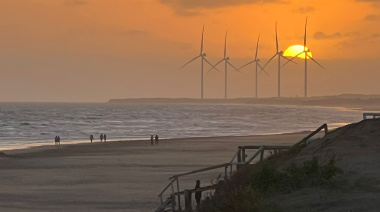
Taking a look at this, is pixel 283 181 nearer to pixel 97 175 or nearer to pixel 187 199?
pixel 187 199

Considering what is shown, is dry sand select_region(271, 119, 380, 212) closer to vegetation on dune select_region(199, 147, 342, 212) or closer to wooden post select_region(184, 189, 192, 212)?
vegetation on dune select_region(199, 147, 342, 212)

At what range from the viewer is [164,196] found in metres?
36.9

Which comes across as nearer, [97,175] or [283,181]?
[283,181]

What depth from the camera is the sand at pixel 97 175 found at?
36.0 meters

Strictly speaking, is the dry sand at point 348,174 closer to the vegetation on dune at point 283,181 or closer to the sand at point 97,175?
the vegetation on dune at point 283,181

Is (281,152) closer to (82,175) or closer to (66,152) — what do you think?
(82,175)

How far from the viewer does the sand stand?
36.0 m

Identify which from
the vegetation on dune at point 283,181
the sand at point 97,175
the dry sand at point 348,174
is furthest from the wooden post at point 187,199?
the sand at point 97,175

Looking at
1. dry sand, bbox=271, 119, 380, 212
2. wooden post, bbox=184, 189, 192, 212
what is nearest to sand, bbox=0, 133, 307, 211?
wooden post, bbox=184, 189, 192, 212

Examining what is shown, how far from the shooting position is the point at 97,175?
48.3 metres

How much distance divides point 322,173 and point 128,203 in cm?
1535

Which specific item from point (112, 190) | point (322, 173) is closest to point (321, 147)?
point (322, 173)

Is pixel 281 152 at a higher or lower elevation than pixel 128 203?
higher

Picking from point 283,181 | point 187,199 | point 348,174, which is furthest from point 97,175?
point 348,174
